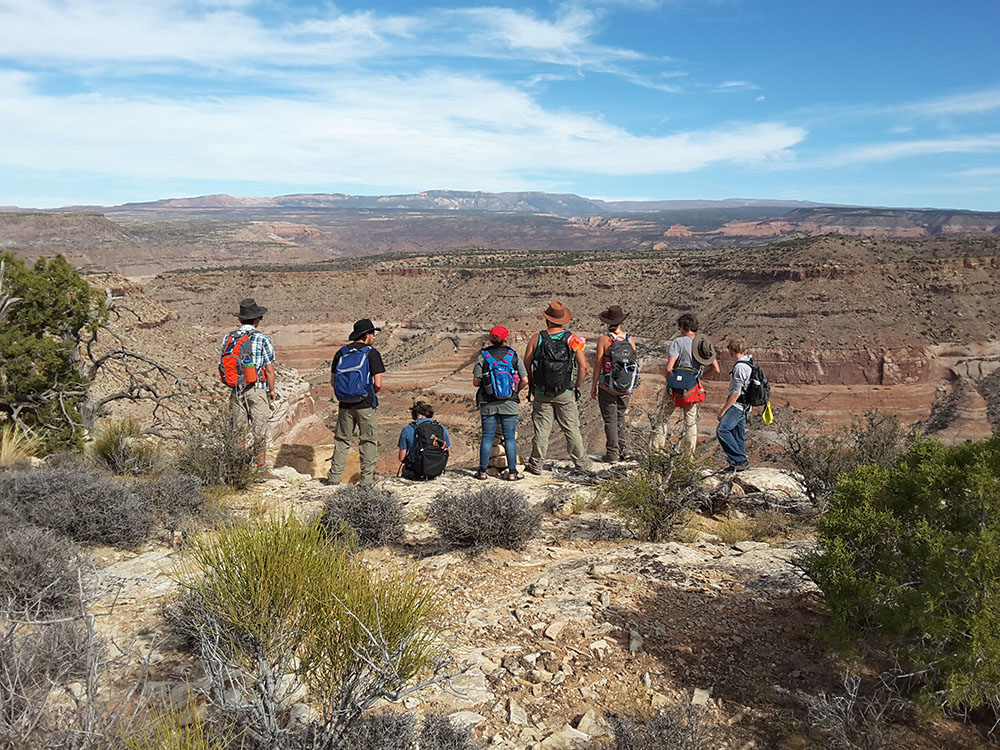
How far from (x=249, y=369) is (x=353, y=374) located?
4.63 ft

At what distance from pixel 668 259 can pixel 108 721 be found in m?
52.1

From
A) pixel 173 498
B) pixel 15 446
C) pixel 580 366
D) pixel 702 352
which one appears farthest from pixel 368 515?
pixel 15 446

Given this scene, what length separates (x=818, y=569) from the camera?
9.27 ft

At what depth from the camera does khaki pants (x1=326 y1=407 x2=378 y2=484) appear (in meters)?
6.21

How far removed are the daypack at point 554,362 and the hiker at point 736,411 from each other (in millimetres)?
1621

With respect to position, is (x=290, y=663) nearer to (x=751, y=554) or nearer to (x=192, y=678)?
(x=192, y=678)

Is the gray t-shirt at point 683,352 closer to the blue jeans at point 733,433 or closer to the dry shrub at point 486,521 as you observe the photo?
the blue jeans at point 733,433

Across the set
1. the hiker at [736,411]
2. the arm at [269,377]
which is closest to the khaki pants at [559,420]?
the hiker at [736,411]

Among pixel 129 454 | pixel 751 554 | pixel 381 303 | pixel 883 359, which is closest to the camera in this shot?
pixel 751 554

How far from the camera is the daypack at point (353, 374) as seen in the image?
19.8ft

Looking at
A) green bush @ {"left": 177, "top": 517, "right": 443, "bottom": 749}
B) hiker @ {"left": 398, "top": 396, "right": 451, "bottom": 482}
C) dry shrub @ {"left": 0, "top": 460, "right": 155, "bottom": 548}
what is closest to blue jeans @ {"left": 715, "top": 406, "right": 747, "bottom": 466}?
hiker @ {"left": 398, "top": 396, "right": 451, "bottom": 482}

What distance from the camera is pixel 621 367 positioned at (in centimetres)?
717

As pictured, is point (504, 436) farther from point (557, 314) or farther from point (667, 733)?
point (667, 733)

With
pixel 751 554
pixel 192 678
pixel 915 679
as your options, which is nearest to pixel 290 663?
pixel 192 678
